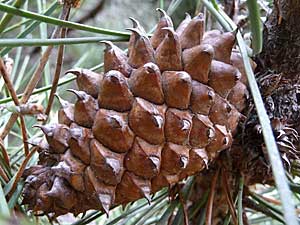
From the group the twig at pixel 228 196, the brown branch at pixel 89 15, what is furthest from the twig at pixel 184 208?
the brown branch at pixel 89 15

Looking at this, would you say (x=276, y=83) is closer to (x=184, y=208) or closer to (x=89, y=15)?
(x=184, y=208)

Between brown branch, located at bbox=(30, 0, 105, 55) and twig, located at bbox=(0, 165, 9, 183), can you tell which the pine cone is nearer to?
twig, located at bbox=(0, 165, 9, 183)

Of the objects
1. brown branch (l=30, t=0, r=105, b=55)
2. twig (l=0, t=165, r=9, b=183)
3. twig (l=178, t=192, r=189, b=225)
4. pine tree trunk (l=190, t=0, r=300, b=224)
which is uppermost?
brown branch (l=30, t=0, r=105, b=55)

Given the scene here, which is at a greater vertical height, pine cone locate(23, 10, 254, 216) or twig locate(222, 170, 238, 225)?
pine cone locate(23, 10, 254, 216)

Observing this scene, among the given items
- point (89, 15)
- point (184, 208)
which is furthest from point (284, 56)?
point (89, 15)

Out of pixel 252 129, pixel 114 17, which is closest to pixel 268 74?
pixel 252 129

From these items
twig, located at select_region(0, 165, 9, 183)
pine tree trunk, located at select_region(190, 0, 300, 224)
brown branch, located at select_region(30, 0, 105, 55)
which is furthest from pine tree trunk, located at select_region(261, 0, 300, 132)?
brown branch, located at select_region(30, 0, 105, 55)

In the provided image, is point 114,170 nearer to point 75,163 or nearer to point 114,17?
point 75,163

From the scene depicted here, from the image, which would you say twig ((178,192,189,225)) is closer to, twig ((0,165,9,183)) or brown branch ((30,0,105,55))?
twig ((0,165,9,183))

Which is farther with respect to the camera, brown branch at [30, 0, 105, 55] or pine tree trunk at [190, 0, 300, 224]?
brown branch at [30, 0, 105, 55]
